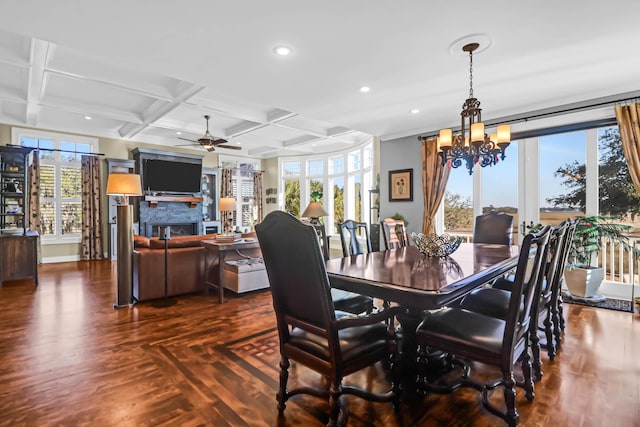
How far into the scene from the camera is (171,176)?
7922mm

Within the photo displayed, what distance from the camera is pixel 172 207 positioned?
26.3 ft

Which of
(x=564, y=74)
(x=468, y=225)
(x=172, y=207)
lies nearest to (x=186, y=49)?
(x=564, y=74)

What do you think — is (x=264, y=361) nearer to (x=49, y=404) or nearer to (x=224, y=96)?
(x=49, y=404)

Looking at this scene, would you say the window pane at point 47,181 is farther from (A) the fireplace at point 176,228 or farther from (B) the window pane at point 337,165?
(B) the window pane at point 337,165

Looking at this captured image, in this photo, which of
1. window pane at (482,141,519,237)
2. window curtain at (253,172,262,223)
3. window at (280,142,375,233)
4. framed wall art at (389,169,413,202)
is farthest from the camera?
window curtain at (253,172,262,223)

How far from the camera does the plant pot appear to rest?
154 inches

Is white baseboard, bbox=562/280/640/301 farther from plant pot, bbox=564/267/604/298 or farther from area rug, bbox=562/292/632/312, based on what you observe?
plant pot, bbox=564/267/604/298

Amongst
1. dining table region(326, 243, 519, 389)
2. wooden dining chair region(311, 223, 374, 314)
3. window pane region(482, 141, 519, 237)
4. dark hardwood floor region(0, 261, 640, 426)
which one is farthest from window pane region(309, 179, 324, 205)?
wooden dining chair region(311, 223, 374, 314)

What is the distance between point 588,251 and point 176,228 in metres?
7.92

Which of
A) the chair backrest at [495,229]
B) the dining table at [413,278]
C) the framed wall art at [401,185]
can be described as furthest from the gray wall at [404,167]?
the dining table at [413,278]

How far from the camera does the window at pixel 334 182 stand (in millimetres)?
8133

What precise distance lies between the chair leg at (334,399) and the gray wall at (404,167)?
4.40 metres

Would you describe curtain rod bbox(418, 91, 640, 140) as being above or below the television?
above

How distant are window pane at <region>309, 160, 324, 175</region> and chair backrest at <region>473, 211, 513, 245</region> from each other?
569cm
